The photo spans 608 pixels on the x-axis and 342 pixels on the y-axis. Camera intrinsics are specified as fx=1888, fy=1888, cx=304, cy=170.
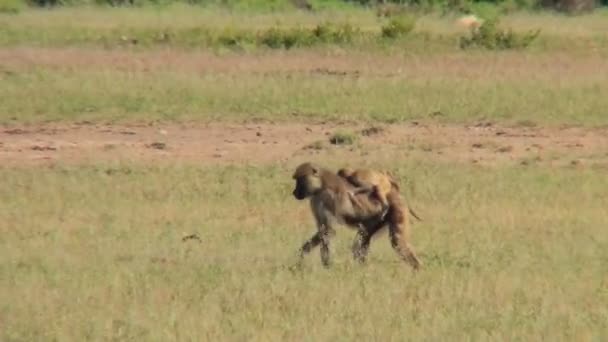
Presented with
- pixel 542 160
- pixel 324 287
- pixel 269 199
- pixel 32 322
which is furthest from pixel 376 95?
pixel 32 322

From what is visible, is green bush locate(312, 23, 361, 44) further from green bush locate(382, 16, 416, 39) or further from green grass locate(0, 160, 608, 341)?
green grass locate(0, 160, 608, 341)

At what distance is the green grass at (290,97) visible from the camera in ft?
60.3

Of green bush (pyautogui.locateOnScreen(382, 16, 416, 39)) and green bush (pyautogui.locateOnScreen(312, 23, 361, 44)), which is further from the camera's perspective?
green bush (pyautogui.locateOnScreen(382, 16, 416, 39))

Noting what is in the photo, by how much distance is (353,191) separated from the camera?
33.8 ft

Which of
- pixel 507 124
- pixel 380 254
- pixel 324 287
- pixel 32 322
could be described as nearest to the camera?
pixel 32 322

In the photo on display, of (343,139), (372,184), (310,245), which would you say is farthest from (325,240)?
(343,139)

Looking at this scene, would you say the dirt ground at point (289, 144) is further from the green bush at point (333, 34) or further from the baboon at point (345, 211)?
the green bush at point (333, 34)

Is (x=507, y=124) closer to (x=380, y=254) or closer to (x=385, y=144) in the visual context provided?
(x=385, y=144)

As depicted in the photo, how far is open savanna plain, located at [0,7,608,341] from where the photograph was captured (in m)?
9.09

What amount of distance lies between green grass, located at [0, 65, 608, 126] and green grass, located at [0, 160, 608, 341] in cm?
321

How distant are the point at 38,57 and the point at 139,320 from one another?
1393cm

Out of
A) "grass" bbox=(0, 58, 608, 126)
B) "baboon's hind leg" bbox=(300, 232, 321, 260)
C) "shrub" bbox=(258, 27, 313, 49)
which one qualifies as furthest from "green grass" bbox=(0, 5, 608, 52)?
"baboon's hind leg" bbox=(300, 232, 321, 260)

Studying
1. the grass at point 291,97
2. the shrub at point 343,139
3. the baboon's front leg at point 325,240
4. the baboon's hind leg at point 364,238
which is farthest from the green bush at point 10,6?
the baboon's front leg at point 325,240

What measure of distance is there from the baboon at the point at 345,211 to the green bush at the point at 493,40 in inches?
533
